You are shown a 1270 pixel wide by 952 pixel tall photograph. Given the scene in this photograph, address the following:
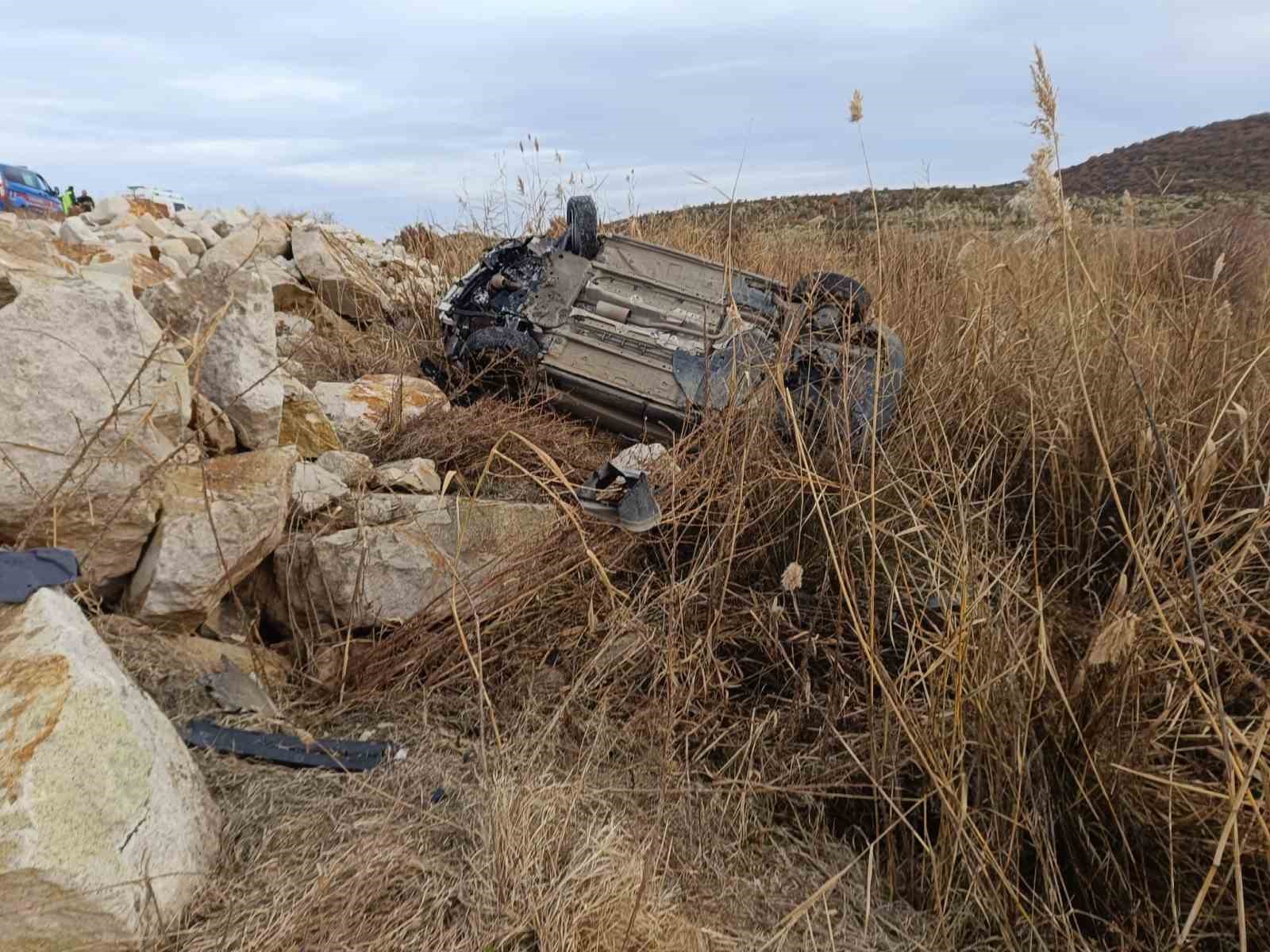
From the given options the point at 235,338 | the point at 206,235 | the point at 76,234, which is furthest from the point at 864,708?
the point at 206,235

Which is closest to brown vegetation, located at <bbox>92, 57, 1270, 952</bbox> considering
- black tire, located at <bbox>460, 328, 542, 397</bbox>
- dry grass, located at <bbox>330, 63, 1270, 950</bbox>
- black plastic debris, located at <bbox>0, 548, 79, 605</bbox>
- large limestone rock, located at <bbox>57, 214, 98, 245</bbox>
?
dry grass, located at <bbox>330, 63, 1270, 950</bbox>

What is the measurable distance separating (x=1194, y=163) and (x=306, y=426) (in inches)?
992

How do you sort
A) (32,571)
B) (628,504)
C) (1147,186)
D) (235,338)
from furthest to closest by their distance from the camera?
(1147,186), (235,338), (628,504), (32,571)

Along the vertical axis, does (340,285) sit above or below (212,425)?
above

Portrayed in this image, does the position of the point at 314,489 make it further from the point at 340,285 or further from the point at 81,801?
the point at 340,285

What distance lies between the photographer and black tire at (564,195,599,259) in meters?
5.03

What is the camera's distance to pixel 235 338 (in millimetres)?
3477

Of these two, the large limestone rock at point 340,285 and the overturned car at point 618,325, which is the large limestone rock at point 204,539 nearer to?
the overturned car at point 618,325

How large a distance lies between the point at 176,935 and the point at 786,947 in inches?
50.6

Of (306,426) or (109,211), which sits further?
(109,211)

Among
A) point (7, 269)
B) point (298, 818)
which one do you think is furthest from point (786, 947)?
point (7, 269)

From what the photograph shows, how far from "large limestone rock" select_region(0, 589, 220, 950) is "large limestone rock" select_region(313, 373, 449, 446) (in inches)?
94.2

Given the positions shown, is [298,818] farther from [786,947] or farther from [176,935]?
[786,947]

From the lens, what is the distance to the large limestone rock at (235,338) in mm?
3457
